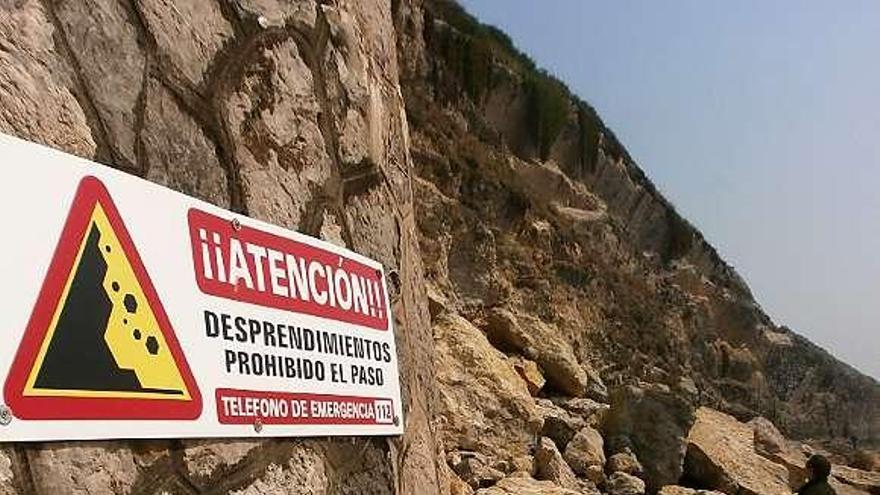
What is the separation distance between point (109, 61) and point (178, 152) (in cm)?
26

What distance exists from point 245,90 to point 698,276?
22185 mm

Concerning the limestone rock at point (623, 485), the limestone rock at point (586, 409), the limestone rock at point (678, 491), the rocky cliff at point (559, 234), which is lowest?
the limestone rock at point (678, 491)

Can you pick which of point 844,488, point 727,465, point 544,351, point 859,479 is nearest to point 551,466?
point 544,351

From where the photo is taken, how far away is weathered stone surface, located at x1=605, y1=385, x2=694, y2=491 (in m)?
11.3

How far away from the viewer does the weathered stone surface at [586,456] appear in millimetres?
10102

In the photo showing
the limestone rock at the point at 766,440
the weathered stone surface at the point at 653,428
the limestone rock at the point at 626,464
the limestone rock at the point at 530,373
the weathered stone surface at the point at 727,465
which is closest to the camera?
the limestone rock at the point at 530,373

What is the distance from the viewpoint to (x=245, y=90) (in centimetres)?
280

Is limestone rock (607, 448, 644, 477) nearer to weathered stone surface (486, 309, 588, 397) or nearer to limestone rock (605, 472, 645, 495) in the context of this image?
limestone rock (605, 472, 645, 495)

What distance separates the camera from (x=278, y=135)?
2916mm

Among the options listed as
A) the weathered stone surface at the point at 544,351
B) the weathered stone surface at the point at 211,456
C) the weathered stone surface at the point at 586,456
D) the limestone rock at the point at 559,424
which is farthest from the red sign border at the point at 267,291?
the weathered stone surface at the point at 544,351

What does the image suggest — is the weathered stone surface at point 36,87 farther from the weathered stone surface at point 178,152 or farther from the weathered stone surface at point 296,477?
the weathered stone surface at point 296,477

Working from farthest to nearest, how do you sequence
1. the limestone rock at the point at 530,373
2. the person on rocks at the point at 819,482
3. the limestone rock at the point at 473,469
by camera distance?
the limestone rock at the point at 530,373
the person on rocks at the point at 819,482
the limestone rock at the point at 473,469

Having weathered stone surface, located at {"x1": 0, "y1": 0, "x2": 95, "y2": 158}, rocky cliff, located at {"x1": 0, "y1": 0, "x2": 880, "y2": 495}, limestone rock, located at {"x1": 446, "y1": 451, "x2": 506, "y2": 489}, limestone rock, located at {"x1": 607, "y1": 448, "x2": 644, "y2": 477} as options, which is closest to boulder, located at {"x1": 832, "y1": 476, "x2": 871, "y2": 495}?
rocky cliff, located at {"x1": 0, "y1": 0, "x2": 880, "y2": 495}

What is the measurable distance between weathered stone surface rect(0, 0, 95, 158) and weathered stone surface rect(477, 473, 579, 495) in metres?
5.74
